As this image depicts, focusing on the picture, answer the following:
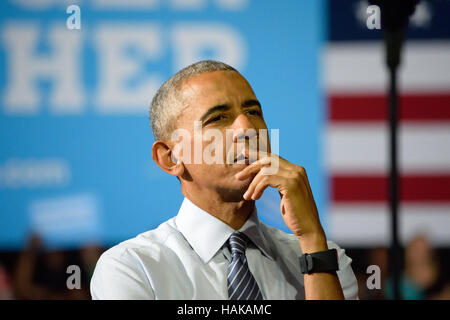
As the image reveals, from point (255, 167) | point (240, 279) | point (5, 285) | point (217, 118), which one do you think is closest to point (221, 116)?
point (217, 118)

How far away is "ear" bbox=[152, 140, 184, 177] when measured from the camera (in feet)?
4.41

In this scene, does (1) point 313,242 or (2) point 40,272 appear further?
(2) point 40,272

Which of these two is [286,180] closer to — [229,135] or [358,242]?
[229,135]

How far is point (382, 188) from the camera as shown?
2758 mm

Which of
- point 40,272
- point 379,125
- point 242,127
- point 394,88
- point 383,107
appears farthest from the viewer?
point 383,107

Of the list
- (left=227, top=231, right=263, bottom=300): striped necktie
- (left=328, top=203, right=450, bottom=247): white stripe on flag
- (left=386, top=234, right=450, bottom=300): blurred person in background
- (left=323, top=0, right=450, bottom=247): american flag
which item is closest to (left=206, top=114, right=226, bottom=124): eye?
(left=227, top=231, right=263, bottom=300): striped necktie

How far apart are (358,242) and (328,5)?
1098 mm

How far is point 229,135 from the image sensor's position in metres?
1.24

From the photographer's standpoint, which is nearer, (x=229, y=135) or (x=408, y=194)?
(x=229, y=135)

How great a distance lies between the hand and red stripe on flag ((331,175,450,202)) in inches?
62.8

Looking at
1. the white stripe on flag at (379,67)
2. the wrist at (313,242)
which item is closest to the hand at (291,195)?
the wrist at (313,242)

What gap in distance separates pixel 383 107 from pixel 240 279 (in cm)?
183

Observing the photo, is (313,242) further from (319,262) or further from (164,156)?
(164,156)
